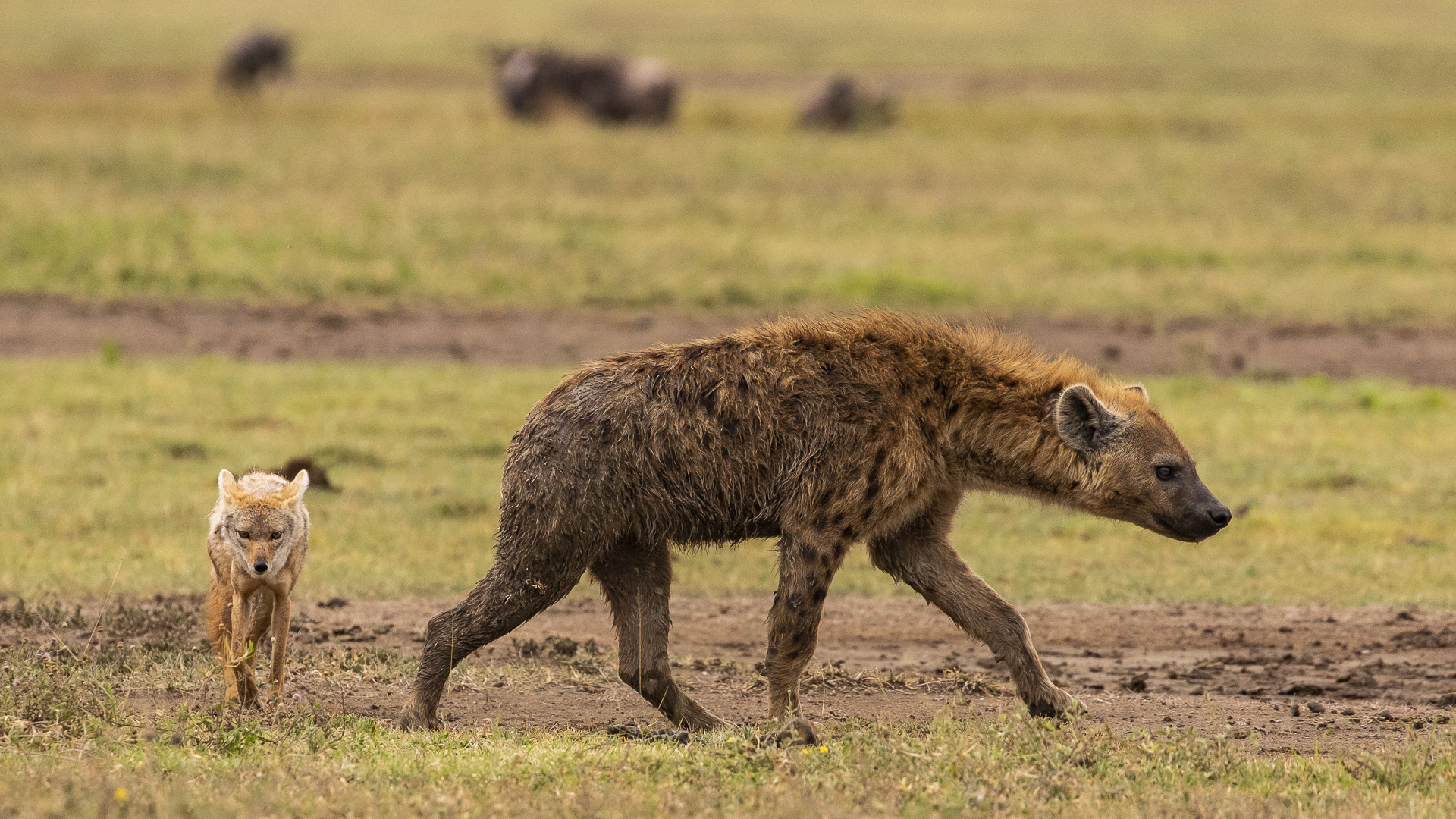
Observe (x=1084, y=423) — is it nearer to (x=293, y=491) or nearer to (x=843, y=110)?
(x=293, y=491)

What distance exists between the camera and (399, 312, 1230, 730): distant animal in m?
5.61

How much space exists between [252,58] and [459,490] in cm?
2215

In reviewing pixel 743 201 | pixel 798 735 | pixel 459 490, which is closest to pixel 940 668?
pixel 798 735

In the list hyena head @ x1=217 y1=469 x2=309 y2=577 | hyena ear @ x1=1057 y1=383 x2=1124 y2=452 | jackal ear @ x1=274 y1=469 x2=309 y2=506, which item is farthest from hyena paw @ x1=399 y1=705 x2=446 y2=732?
hyena ear @ x1=1057 y1=383 x2=1124 y2=452

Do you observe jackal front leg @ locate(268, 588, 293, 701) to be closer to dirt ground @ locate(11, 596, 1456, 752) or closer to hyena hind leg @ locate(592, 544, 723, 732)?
dirt ground @ locate(11, 596, 1456, 752)

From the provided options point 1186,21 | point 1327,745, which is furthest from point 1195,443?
point 1186,21

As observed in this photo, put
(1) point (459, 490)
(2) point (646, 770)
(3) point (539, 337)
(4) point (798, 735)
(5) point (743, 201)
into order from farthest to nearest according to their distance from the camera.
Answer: (5) point (743, 201) → (3) point (539, 337) → (1) point (459, 490) → (4) point (798, 735) → (2) point (646, 770)

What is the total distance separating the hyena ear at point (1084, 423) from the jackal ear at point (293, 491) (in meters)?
2.50

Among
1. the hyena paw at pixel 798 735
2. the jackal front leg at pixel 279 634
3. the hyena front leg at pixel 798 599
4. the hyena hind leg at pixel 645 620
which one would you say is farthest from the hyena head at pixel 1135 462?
the jackal front leg at pixel 279 634

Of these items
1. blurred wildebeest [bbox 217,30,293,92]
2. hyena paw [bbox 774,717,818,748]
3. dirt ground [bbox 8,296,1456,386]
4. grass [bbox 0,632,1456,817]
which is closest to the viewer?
grass [bbox 0,632,1456,817]

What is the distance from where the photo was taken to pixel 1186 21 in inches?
1955

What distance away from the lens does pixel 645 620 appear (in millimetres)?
5828

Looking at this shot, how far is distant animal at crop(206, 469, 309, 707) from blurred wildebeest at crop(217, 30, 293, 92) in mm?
25431

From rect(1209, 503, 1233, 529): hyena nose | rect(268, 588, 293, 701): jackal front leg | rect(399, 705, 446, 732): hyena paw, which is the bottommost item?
rect(399, 705, 446, 732): hyena paw
